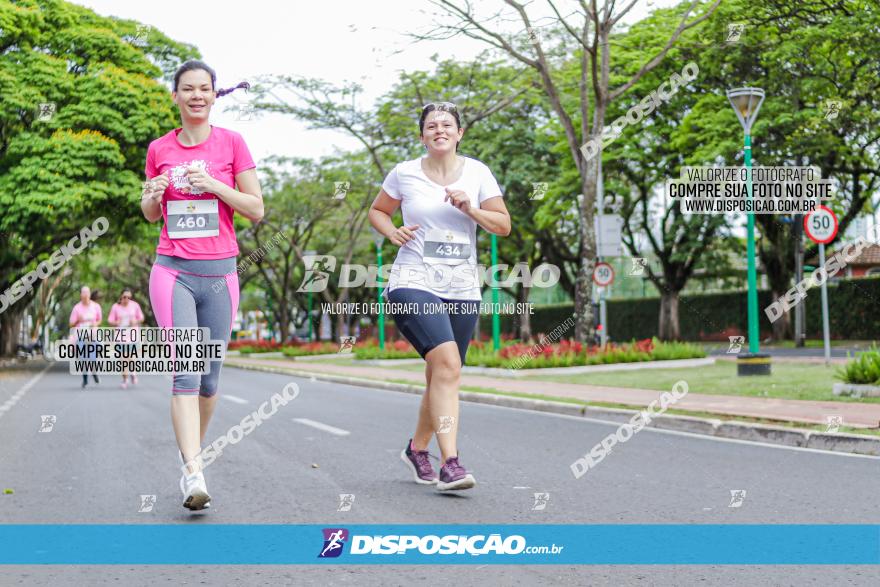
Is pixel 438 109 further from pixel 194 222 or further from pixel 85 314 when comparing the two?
pixel 85 314

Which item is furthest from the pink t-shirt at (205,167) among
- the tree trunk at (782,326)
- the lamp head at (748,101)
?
the tree trunk at (782,326)

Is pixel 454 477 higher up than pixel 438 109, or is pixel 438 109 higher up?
pixel 438 109

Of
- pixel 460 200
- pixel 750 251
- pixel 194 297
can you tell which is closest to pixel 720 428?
pixel 460 200

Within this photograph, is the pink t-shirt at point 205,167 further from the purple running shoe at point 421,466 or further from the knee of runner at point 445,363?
the purple running shoe at point 421,466

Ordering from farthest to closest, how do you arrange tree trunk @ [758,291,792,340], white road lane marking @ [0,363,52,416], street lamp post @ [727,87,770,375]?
1. tree trunk @ [758,291,792,340]
2. street lamp post @ [727,87,770,375]
3. white road lane marking @ [0,363,52,416]

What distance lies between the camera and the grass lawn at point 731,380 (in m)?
12.1

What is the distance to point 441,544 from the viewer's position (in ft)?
14.2

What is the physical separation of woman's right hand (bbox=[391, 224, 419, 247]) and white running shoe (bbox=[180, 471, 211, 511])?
153 centimetres

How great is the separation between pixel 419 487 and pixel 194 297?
188 cm

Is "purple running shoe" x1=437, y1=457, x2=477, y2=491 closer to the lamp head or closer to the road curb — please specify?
the road curb

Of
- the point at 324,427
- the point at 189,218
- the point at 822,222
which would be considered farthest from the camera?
the point at 822,222

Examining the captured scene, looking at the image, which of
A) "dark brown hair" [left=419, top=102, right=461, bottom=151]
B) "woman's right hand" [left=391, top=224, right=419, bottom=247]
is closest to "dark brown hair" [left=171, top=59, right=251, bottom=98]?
"dark brown hair" [left=419, top=102, right=461, bottom=151]

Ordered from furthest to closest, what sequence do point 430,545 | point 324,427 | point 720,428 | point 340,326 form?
point 340,326 < point 324,427 < point 720,428 < point 430,545

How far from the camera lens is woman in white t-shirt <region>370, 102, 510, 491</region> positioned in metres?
5.14
